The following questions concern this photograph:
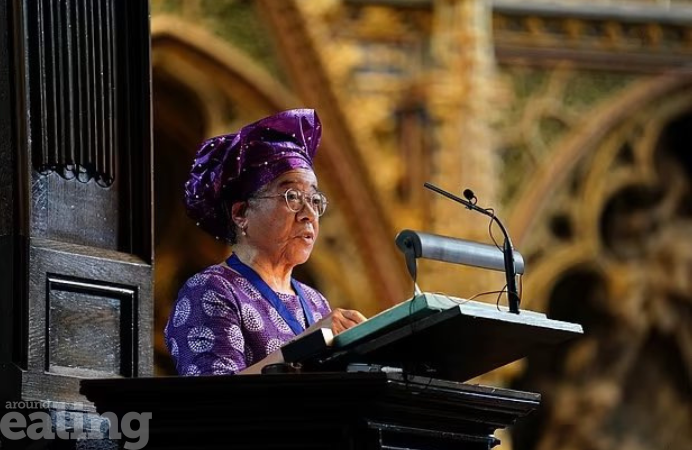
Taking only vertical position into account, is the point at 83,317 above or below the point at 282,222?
below

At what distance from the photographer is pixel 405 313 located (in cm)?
260

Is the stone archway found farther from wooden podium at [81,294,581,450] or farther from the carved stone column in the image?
wooden podium at [81,294,581,450]

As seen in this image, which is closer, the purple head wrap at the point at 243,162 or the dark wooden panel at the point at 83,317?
the dark wooden panel at the point at 83,317

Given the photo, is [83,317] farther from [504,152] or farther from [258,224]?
[504,152]

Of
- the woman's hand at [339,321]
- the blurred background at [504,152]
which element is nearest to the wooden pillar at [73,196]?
the woman's hand at [339,321]

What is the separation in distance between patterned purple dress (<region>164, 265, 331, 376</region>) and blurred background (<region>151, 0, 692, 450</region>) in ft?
12.2

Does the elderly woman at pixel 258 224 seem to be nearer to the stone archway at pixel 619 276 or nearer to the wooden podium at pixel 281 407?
the wooden podium at pixel 281 407

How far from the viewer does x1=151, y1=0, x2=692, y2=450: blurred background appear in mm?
7008

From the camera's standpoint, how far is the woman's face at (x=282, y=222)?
3.10 m

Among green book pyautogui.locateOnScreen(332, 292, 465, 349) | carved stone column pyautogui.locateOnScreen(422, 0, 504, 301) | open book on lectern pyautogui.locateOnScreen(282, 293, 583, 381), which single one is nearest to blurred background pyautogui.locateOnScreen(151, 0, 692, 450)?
carved stone column pyautogui.locateOnScreen(422, 0, 504, 301)

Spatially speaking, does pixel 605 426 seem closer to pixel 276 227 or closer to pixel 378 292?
pixel 378 292

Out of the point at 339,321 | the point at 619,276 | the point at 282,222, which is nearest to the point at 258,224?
the point at 282,222

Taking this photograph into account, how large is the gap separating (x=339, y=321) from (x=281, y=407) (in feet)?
0.63

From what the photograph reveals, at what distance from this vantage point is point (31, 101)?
309 cm
